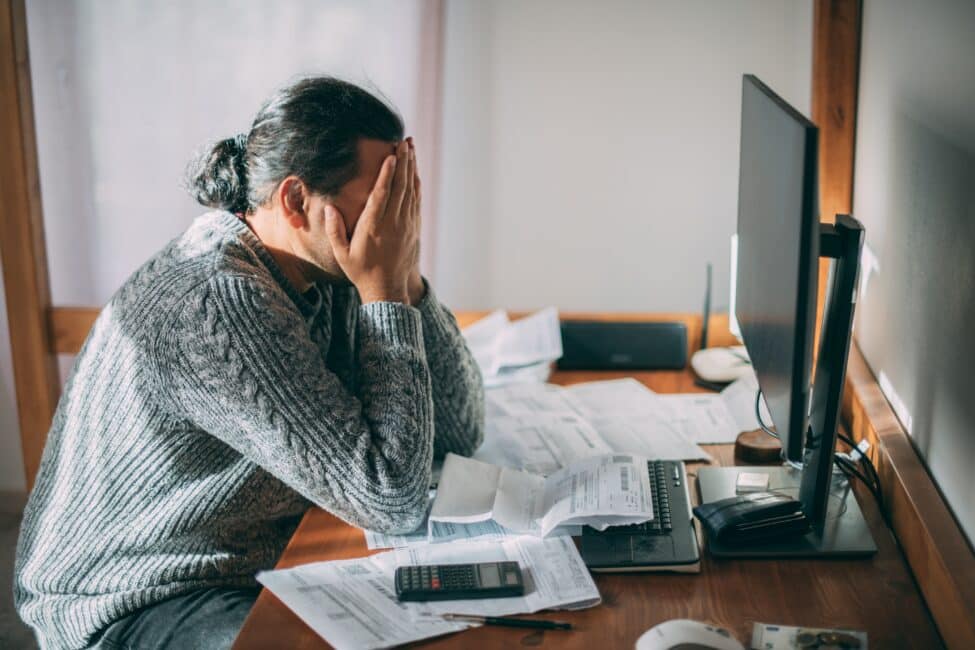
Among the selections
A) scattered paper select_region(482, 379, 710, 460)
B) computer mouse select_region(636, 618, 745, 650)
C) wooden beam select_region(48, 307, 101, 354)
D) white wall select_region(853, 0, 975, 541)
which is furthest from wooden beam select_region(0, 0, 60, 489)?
computer mouse select_region(636, 618, 745, 650)

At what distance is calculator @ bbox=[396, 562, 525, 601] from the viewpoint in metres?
1.12

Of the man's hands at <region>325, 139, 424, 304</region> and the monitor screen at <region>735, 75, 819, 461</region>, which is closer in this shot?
the monitor screen at <region>735, 75, 819, 461</region>

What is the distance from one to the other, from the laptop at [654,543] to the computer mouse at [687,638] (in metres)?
0.18

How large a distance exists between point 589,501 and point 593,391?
0.63m

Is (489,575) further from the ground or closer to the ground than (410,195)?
closer to the ground

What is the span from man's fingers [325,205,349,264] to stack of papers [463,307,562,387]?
613mm

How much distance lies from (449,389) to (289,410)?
391mm

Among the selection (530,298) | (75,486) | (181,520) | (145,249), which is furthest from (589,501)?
(145,249)

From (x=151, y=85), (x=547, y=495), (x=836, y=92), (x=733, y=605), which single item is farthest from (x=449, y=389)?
(x=151, y=85)

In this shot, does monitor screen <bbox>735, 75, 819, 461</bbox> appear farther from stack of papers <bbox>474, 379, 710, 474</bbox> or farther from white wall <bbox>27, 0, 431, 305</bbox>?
white wall <bbox>27, 0, 431, 305</bbox>

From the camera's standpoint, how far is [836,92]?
184 centimetres

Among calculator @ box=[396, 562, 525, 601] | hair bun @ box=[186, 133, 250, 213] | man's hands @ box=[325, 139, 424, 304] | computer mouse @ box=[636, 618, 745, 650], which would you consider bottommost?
calculator @ box=[396, 562, 525, 601]

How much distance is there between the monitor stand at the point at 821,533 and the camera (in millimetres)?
1203

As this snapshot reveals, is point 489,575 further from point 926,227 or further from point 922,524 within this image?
point 926,227
